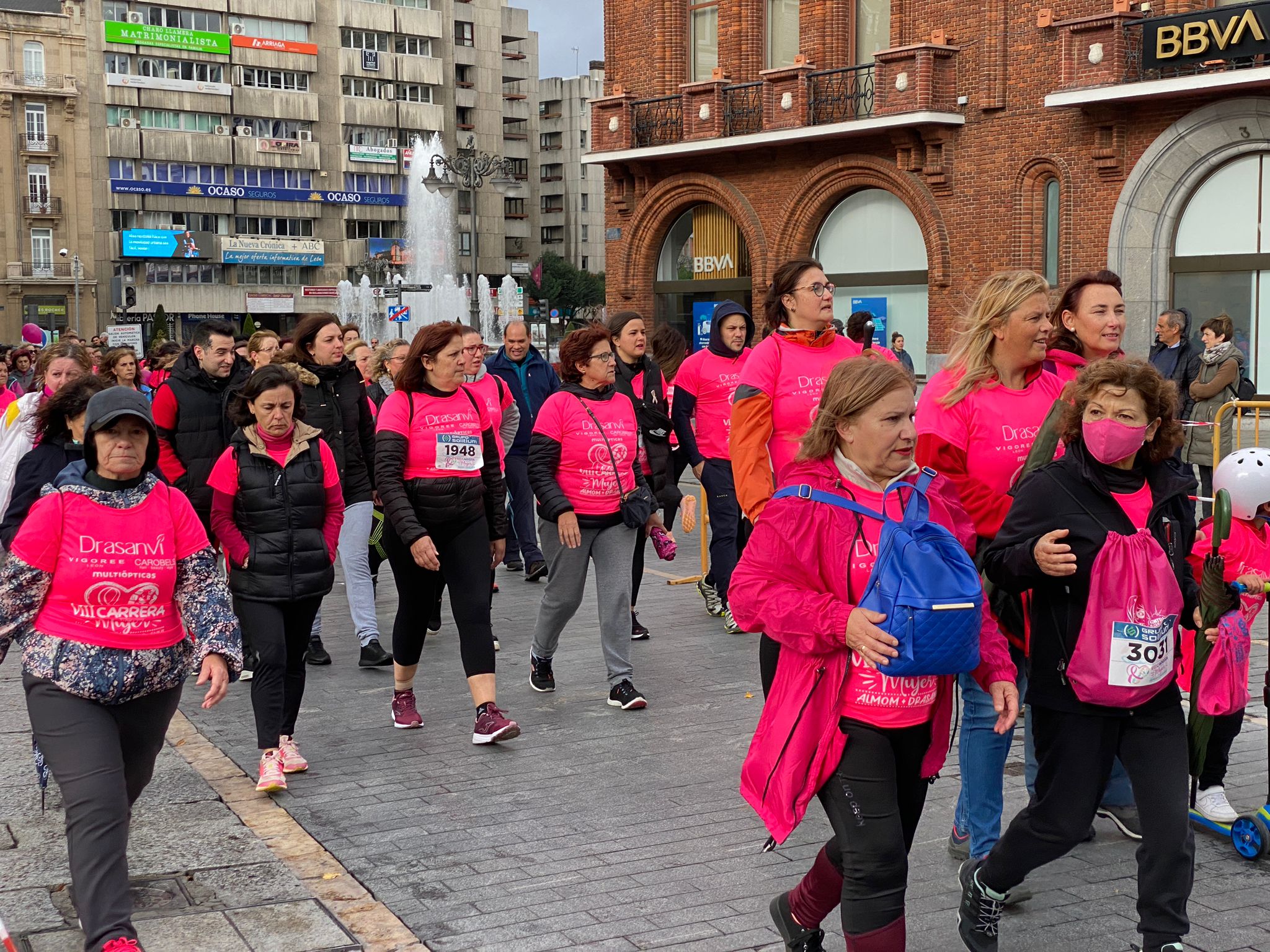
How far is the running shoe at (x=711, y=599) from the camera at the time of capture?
10094 mm

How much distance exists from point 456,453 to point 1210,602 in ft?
12.2

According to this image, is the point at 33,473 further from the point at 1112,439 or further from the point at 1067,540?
the point at 1112,439

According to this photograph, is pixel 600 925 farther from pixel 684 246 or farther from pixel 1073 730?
pixel 684 246

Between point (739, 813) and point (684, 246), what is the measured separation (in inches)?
1048

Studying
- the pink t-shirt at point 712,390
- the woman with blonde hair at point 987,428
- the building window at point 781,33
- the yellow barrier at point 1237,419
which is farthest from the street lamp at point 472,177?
the woman with blonde hair at point 987,428

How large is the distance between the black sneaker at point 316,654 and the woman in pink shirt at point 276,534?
6.87 feet

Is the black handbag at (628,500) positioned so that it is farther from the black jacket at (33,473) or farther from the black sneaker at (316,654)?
the black jacket at (33,473)

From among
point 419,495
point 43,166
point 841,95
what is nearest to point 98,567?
point 419,495

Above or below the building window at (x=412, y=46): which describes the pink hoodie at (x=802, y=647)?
below

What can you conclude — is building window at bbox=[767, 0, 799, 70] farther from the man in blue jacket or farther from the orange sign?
the orange sign

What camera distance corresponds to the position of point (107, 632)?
14.7ft

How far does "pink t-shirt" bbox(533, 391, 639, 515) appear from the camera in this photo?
7.66m

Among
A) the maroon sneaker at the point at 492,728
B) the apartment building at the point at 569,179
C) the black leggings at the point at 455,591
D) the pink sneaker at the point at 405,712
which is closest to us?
the maroon sneaker at the point at 492,728

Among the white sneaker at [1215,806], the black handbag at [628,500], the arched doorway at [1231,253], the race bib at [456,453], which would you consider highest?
the arched doorway at [1231,253]
